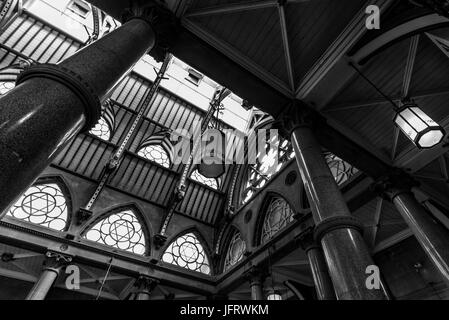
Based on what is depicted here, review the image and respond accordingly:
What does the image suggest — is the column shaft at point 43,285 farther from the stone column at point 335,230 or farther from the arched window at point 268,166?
the stone column at point 335,230

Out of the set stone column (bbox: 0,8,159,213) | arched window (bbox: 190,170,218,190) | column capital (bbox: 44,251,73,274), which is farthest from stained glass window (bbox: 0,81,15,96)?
stone column (bbox: 0,8,159,213)

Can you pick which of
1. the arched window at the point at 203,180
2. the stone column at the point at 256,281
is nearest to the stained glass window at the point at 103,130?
the arched window at the point at 203,180

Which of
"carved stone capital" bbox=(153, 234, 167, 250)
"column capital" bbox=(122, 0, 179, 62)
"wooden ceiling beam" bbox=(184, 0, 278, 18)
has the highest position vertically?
"carved stone capital" bbox=(153, 234, 167, 250)

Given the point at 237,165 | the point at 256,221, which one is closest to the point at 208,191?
the point at 237,165

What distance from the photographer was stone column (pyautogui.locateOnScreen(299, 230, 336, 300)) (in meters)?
7.16

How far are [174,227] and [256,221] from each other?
426 centimetres

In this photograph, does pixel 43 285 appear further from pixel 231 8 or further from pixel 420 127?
pixel 420 127

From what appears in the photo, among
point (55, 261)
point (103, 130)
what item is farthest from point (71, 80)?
point (103, 130)

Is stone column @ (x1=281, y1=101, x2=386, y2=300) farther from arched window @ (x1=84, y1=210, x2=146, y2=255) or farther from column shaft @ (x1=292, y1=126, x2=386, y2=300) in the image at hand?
arched window @ (x1=84, y1=210, x2=146, y2=255)

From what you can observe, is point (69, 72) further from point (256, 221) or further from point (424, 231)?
point (256, 221)

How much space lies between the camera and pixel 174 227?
1367 centimetres

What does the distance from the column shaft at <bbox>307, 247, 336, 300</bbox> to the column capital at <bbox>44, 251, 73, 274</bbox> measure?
8.48m

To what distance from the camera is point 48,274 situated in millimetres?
9156

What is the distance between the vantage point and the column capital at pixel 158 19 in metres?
4.37
